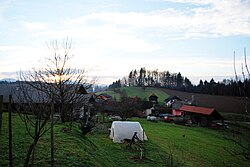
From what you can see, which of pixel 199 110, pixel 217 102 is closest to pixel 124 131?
pixel 199 110

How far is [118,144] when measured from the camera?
18.2 meters

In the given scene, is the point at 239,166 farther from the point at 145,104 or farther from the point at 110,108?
the point at 145,104

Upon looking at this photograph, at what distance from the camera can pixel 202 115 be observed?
4478 centimetres

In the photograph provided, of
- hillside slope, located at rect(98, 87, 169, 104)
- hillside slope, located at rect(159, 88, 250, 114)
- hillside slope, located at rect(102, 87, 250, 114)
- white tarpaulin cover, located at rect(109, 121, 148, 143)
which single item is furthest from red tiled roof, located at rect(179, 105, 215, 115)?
white tarpaulin cover, located at rect(109, 121, 148, 143)

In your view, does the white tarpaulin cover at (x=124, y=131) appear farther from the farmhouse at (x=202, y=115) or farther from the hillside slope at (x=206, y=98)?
the farmhouse at (x=202, y=115)

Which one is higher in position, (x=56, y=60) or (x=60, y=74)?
(x=56, y=60)

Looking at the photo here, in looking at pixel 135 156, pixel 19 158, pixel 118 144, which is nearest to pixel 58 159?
pixel 19 158

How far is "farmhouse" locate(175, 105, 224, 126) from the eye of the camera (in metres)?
43.4

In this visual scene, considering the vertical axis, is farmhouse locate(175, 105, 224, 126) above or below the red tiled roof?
below

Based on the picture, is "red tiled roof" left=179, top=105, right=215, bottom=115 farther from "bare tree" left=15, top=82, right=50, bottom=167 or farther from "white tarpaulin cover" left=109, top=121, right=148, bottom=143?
"bare tree" left=15, top=82, right=50, bottom=167

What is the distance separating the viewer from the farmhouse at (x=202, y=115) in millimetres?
43438

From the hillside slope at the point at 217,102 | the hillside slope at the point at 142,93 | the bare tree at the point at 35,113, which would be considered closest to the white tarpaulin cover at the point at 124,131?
the bare tree at the point at 35,113

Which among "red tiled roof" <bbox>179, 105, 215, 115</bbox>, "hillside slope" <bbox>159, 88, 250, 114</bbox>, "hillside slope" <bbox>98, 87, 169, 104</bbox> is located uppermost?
"hillside slope" <bbox>98, 87, 169, 104</bbox>

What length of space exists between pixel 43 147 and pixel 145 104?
5019cm
